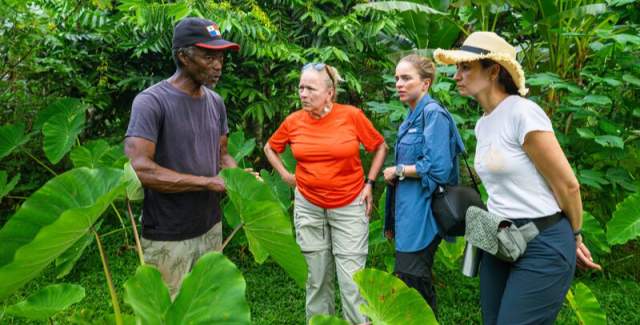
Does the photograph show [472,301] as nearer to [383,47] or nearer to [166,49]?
[383,47]

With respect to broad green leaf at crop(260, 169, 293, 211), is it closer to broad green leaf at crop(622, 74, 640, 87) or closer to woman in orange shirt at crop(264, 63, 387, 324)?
woman in orange shirt at crop(264, 63, 387, 324)

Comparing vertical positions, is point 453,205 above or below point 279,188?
above

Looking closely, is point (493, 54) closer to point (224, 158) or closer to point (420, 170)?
point (420, 170)

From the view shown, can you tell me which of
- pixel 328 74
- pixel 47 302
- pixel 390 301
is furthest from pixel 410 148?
pixel 47 302

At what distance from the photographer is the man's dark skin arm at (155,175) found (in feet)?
5.86

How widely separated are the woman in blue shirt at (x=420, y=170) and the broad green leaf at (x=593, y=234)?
118cm

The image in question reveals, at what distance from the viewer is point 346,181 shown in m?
2.51

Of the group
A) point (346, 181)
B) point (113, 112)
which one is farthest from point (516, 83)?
point (113, 112)

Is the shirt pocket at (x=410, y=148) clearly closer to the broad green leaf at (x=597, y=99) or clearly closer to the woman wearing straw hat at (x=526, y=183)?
the woman wearing straw hat at (x=526, y=183)

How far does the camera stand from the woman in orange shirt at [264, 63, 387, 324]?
248 cm

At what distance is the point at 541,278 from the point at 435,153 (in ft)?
2.50

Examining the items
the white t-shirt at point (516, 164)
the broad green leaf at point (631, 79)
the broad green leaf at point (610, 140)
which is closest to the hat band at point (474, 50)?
the white t-shirt at point (516, 164)

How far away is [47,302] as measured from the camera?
164 centimetres

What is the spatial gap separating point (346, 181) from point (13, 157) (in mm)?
3431
